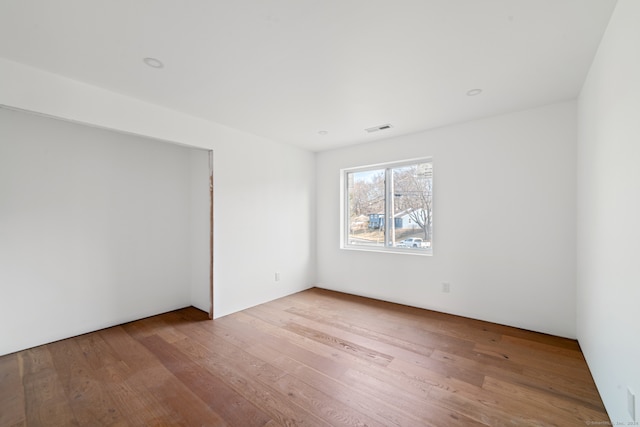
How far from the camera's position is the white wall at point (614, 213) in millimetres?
1307

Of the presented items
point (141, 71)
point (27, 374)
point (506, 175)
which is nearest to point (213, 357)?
point (27, 374)

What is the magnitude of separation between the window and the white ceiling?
1197 millimetres

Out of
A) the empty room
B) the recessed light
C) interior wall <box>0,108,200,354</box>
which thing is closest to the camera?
the empty room

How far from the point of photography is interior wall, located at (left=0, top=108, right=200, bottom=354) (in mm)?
2582

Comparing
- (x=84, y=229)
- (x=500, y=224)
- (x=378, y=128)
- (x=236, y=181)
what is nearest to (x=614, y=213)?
(x=500, y=224)

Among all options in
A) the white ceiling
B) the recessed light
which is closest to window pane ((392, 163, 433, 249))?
the white ceiling

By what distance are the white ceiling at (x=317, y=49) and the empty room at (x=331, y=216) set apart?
0.02 meters

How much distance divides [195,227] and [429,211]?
341 cm

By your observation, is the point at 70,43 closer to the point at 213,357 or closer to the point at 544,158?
the point at 213,357

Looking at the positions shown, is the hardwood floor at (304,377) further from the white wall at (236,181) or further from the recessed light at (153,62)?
the recessed light at (153,62)

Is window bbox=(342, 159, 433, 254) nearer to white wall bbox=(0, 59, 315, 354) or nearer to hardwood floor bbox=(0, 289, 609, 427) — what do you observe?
white wall bbox=(0, 59, 315, 354)

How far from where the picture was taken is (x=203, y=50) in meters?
1.88

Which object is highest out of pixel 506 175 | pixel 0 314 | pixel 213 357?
pixel 506 175

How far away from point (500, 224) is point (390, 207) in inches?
57.9
